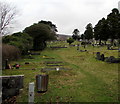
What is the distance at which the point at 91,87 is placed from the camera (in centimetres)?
648

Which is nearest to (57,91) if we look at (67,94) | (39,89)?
(67,94)

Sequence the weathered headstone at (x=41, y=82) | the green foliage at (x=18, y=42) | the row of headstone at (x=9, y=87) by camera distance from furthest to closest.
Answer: the green foliage at (x=18, y=42) → the weathered headstone at (x=41, y=82) → the row of headstone at (x=9, y=87)

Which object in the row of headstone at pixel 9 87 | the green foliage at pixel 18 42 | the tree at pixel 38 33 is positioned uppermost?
the tree at pixel 38 33

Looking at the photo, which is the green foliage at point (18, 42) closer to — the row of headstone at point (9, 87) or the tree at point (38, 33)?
the tree at point (38, 33)

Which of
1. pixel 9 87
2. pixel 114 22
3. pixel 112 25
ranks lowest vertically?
pixel 9 87

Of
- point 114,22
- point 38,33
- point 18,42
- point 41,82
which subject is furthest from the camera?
point 38,33

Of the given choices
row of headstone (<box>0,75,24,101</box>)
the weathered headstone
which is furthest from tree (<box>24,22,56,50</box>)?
the weathered headstone

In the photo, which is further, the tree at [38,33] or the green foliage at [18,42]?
the tree at [38,33]

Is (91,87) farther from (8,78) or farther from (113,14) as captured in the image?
(113,14)

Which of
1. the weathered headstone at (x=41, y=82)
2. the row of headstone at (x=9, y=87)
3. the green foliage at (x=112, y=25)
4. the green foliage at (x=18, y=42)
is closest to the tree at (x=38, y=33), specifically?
the green foliage at (x=18, y=42)

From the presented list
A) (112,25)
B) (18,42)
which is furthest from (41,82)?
(112,25)

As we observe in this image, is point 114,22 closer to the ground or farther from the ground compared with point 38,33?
farther from the ground

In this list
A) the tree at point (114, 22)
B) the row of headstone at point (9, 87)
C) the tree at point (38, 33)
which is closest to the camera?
the row of headstone at point (9, 87)

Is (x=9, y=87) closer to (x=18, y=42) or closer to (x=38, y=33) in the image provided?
(x=18, y=42)
